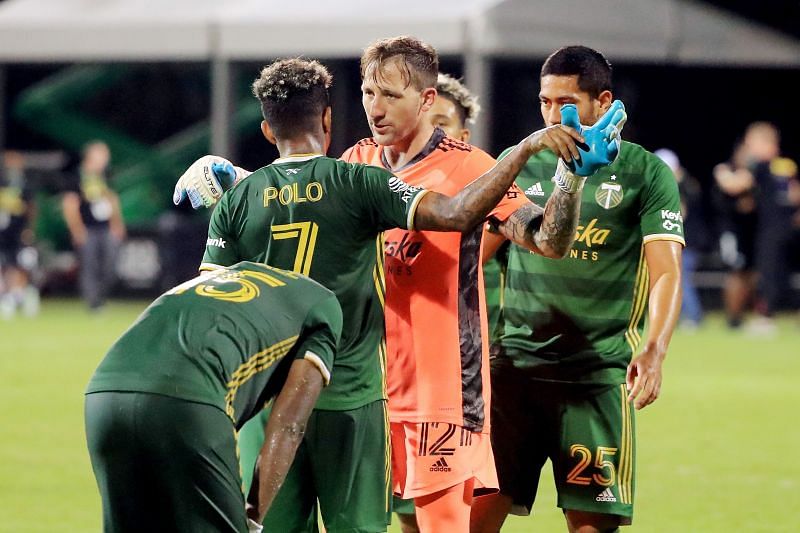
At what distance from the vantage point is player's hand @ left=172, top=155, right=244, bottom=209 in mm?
5199

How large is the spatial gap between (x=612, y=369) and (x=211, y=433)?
8.01 ft

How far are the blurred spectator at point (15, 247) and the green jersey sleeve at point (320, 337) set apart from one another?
17732 millimetres

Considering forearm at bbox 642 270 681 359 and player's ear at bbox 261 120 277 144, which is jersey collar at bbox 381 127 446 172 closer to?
player's ear at bbox 261 120 277 144

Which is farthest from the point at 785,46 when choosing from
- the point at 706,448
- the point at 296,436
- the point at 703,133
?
the point at 296,436

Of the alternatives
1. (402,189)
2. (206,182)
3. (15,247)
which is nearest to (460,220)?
(402,189)

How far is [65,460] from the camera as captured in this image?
955 cm

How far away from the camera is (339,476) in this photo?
4.73 metres

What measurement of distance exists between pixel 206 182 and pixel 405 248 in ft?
2.47

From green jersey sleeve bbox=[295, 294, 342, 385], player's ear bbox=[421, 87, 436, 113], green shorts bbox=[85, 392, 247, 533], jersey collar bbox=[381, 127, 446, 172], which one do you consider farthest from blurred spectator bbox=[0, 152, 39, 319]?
green shorts bbox=[85, 392, 247, 533]

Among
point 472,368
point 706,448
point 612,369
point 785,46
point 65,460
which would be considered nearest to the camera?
point 472,368

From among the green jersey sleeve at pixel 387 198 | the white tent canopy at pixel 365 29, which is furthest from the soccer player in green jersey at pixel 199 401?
the white tent canopy at pixel 365 29

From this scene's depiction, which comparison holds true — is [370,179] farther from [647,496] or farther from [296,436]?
[647,496]

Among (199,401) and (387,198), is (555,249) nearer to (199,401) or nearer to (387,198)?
(387,198)

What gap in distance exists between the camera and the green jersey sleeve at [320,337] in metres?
4.09
